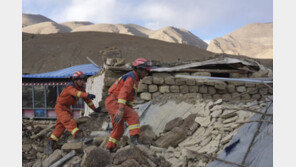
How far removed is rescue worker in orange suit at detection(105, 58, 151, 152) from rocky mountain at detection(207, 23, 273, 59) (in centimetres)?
4166

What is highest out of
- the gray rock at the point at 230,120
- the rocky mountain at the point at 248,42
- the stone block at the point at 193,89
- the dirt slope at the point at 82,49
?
the rocky mountain at the point at 248,42

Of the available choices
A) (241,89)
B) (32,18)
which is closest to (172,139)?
(241,89)

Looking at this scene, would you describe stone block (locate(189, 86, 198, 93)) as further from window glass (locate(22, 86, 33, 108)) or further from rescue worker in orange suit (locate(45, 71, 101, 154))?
window glass (locate(22, 86, 33, 108))

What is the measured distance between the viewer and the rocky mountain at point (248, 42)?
4847 cm

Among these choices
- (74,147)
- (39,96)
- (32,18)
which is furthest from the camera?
(32,18)

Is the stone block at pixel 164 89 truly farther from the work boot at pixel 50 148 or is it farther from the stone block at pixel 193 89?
the work boot at pixel 50 148

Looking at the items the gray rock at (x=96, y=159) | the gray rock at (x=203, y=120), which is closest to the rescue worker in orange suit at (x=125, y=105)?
the gray rock at (x=96, y=159)

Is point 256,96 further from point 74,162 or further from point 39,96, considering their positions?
point 39,96

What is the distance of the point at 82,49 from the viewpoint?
31109mm

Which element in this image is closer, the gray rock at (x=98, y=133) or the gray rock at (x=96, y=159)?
Result: the gray rock at (x=96, y=159)

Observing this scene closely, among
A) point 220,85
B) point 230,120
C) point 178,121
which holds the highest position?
point 220,85

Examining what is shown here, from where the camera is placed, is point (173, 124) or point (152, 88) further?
point (152, 88)

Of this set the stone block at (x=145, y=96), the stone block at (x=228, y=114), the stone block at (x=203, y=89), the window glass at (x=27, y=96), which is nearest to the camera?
the stone block at (x=228, y=114)

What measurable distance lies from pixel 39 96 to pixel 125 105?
38.4ft
